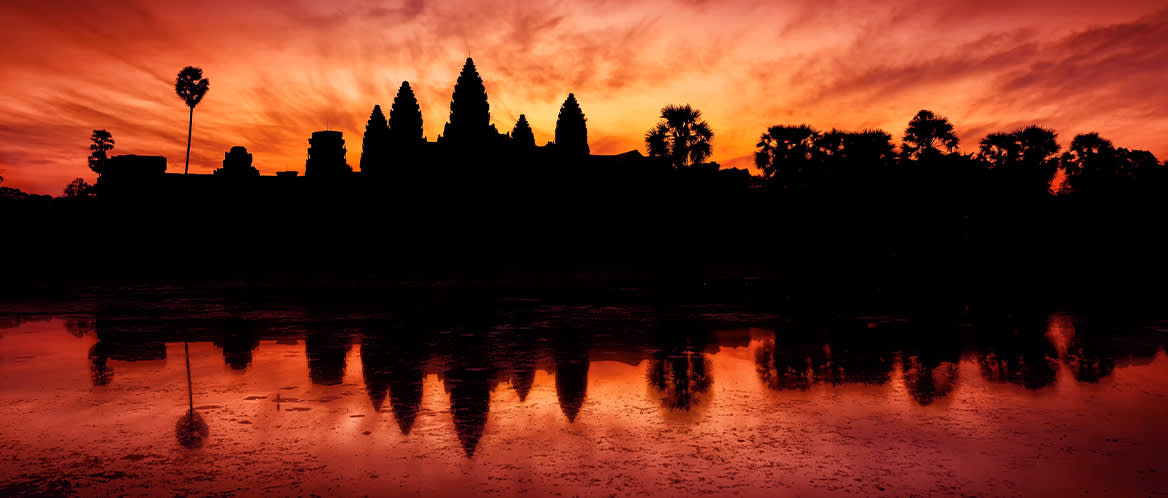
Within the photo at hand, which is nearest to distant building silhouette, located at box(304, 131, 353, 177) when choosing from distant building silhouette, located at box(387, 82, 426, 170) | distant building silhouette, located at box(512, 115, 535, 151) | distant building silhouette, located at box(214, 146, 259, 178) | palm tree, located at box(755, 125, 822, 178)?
distant building silhouette, located at box(214, 146, 259, 178)

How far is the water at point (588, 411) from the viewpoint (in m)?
4.53

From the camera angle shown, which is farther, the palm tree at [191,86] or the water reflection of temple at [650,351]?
the palm tree at [191,86]

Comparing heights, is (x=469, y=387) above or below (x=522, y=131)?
below

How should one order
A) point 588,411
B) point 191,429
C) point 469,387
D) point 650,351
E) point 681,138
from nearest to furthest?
point 191,429 < point 588,411 < point 469,387 < point 650,351 < point 681,138

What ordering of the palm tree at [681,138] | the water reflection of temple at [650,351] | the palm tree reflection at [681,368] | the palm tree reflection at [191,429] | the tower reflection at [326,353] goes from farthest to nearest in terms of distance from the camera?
1. the palm tree at [681,138]
2. the tower reflection at [326,353]
3. the water reflection of temple at [650,351]
4. the palm tree reflection at [681,368]
5. the palm tree reflection at [191,429]

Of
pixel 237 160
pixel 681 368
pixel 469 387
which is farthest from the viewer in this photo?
pixel 237 160

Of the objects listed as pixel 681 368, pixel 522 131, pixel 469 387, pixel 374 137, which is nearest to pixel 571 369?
pixel 681 368

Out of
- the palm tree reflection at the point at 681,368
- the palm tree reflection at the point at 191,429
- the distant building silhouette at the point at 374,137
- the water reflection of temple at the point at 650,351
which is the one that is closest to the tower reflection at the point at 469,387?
the water reflection of temple at the point at 650,351

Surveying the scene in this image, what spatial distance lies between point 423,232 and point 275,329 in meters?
31.6

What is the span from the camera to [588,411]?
6.30 metres

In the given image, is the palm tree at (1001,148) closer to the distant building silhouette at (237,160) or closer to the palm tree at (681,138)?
the palm tree at (681,138)

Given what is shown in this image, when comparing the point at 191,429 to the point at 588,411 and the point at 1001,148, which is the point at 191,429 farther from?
the point at 1001,148

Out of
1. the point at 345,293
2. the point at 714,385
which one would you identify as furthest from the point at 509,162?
A: the point at 714,385

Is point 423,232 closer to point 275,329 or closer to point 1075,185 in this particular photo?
point 275,329
